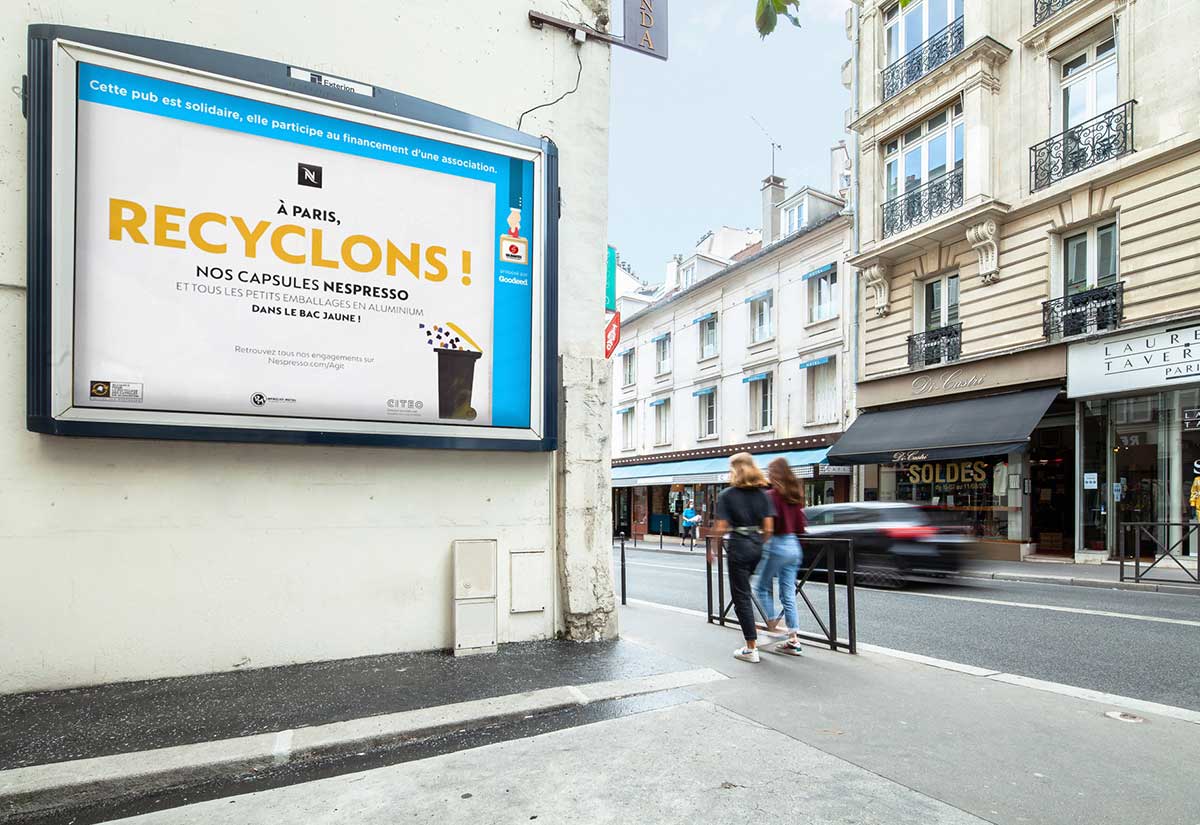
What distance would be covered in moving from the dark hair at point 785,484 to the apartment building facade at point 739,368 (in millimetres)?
14844

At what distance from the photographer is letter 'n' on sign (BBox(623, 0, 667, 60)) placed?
636 cm

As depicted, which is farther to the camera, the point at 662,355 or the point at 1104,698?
the point at 662,355

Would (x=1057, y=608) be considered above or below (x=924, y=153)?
below

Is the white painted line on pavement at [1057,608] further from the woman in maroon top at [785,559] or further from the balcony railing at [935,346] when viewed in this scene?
the balcony railing at [935,346]

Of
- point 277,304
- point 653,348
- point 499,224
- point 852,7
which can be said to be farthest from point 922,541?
point 653,348

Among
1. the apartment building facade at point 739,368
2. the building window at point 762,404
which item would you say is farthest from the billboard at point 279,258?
the building window at point 762,404

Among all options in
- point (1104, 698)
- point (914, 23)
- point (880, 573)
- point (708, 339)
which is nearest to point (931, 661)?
point (1104, 698)

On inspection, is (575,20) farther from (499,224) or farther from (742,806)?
(742,806)

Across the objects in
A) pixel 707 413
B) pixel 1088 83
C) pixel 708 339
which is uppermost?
pixel 1088 83

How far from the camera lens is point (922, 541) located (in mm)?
10297

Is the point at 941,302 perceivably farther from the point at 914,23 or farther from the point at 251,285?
the point at 251,285

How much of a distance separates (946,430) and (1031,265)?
160 inches

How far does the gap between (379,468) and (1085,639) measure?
6.63 meters

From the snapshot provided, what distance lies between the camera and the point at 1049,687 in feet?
15.9
